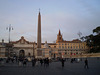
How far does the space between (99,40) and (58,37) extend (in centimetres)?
5345

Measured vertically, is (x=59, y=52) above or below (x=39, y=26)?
below

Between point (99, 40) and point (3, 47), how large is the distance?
5316cm

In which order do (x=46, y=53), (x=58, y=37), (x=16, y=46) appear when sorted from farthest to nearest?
(x=58, y=37)
(x=16, y=46)
(x=46, y=53)

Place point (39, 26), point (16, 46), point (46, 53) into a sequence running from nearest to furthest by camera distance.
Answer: point (39, 26), point (46, 53), point (16, 46)

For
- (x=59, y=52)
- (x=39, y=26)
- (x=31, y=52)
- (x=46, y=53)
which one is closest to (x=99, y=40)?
(x=39, y=26)

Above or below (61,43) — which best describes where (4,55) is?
below

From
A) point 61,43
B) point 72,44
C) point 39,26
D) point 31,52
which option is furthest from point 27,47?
point 39,26

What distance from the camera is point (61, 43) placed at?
87.8 metres

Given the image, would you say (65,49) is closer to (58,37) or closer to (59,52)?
(59,52)

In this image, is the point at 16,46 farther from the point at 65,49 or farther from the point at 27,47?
the point at 65,49

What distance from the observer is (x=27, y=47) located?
86.4 metres

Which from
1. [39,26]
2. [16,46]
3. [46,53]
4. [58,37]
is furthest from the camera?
[58,37]

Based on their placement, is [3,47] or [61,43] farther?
[61,43]

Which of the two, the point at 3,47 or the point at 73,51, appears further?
the point at 73,51
